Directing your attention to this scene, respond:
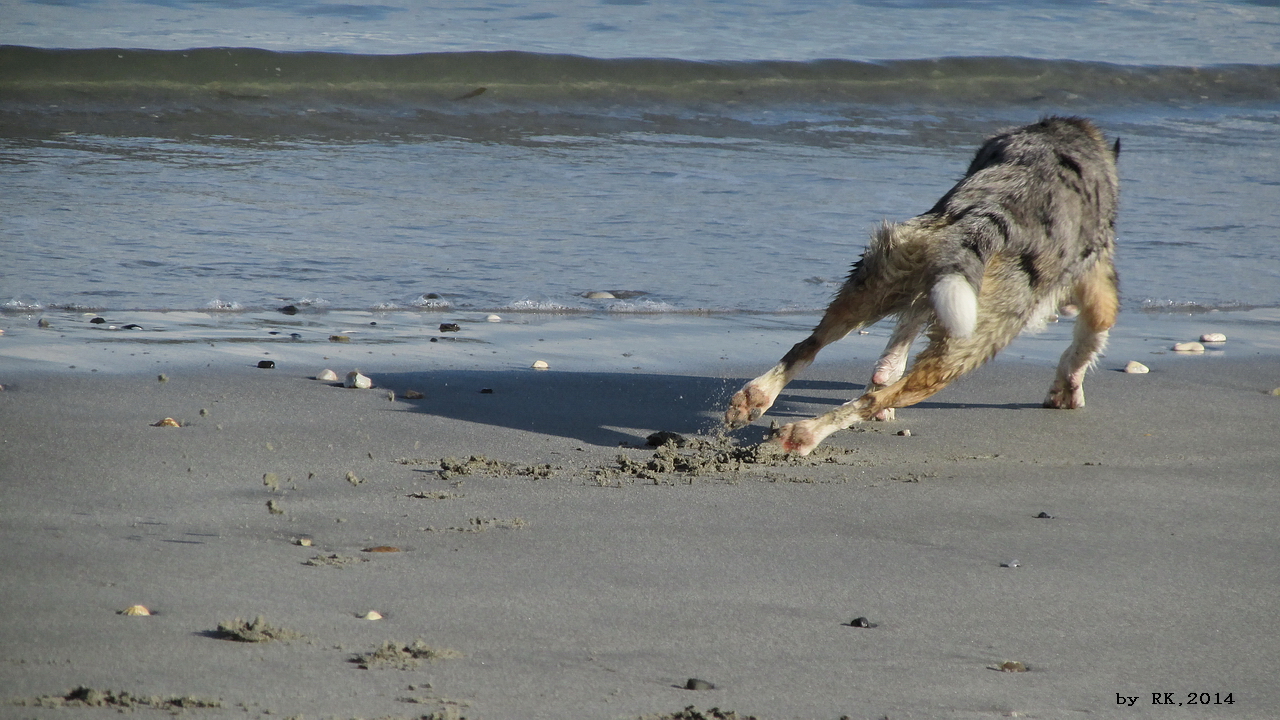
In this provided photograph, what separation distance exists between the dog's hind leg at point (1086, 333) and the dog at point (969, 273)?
0.80 feet

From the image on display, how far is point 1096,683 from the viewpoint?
2545mm

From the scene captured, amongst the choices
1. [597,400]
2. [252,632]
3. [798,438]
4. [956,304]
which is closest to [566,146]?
[597,400]

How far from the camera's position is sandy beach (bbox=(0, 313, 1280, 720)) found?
7.87 ft

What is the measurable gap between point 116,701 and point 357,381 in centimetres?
274

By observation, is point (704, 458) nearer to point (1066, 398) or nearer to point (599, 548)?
point (599, 548)

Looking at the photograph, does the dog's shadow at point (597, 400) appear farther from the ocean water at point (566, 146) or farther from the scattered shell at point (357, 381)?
the ocean water at point (566, 146)

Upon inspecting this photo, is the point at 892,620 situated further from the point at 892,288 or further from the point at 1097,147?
the point at 1097,147

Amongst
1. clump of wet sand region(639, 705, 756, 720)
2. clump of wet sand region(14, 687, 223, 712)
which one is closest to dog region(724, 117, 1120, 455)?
clump of wet sand region(639, 705, 756, 720)

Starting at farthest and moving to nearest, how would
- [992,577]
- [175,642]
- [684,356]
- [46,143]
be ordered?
[46,143] → [684,356] → [992,577] → [175,642]

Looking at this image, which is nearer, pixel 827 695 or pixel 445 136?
pixel 827 695

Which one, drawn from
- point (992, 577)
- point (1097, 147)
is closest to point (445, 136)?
point (1097, 147)

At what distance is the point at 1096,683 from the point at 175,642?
1898mm

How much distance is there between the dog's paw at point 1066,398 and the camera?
5125 mm

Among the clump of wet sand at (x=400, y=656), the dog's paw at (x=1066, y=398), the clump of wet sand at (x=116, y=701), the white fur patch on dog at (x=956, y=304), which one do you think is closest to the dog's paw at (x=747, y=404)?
the white fur patch on dog at (x=956, y=304)
